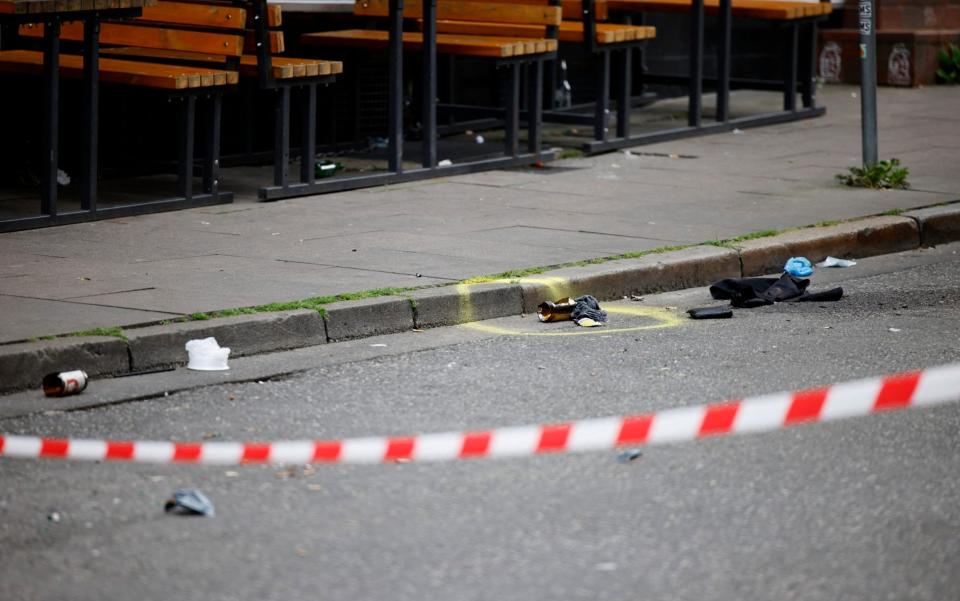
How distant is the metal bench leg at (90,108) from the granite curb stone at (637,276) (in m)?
2.83

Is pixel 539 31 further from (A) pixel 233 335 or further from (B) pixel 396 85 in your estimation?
Answer: (A) pixel 233 335

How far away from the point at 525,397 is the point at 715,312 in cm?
181

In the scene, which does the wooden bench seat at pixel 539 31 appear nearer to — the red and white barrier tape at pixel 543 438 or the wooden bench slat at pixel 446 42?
the wooden bench slat at pixel 446 42

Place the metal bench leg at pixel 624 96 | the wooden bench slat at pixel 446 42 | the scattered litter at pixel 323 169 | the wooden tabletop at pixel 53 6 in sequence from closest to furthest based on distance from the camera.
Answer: the wooden tabletop at pixel 53 6 → the scattered litter at pixel 323 169 → the wooden bench slat at pixel 446 42 → the metal bench leg at pixel 624 96

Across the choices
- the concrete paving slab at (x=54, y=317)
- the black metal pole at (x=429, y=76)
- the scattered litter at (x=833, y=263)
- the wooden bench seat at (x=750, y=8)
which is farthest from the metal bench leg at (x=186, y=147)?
the wooden bench seat at (x=750, y=8)

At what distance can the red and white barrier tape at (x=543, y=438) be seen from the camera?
4152mm

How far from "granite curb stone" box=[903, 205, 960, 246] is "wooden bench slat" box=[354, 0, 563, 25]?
299 cm

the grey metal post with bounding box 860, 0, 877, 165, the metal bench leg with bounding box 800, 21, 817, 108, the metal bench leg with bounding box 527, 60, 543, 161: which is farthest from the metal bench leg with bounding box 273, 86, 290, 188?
the metal bench leg with bounding box 800, 21, 817, 108

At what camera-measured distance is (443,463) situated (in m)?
4.77

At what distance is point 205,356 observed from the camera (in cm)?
605

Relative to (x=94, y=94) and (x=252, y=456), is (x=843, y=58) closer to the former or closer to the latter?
(x=94, y=94)

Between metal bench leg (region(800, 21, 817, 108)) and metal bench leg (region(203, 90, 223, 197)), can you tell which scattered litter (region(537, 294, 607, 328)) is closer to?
metal bench leg (region(203, 90, 223, 197))

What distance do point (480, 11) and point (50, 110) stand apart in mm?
3859

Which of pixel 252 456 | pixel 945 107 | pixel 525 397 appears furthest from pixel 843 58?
pixel 252 456
